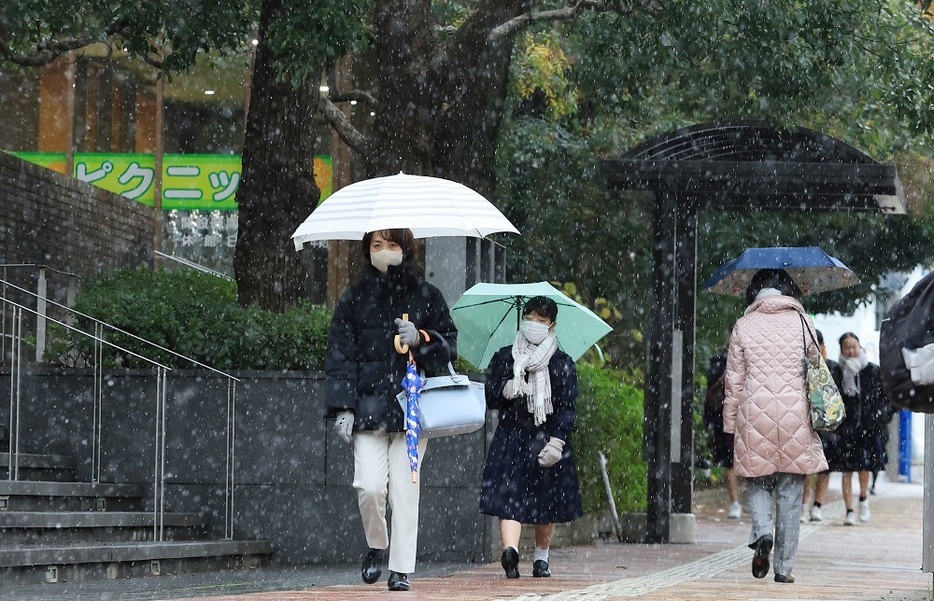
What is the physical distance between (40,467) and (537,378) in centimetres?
430

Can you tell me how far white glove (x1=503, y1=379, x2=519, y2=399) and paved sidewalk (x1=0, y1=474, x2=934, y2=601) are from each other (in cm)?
111

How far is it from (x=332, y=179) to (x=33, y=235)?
9116 mm

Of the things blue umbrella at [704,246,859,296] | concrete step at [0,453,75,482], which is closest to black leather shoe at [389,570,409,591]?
blue umbrella at [704,246,859,296]

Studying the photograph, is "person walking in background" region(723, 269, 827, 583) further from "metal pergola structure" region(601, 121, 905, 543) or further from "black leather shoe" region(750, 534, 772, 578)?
"metal pergola structure" region(601, 121, 905, 543)

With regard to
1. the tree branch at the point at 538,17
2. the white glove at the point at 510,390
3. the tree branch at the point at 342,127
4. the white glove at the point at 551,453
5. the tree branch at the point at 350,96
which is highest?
the tree branch at the point at 538,17

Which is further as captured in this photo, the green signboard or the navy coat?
the green signboard

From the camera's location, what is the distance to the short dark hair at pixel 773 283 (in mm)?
10234

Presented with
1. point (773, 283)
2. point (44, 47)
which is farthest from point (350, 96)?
point (773, 283)

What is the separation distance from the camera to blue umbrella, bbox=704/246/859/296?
10867mm

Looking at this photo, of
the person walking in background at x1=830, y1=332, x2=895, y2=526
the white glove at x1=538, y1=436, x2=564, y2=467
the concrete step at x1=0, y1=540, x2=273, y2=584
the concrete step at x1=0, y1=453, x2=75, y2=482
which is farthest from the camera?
the person walking in background at x1=830, y1=332, x2=895, y2=526

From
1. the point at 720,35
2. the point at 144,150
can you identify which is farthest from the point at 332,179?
the point at 720,35

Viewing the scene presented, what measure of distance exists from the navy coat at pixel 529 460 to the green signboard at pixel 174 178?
48.8 feet

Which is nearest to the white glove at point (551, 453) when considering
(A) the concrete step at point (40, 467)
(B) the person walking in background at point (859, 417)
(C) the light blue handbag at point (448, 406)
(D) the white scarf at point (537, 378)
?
(D) the white scarf at point (537, 378)

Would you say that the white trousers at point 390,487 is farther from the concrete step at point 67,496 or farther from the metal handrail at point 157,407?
the metal handrail at point 157,407
